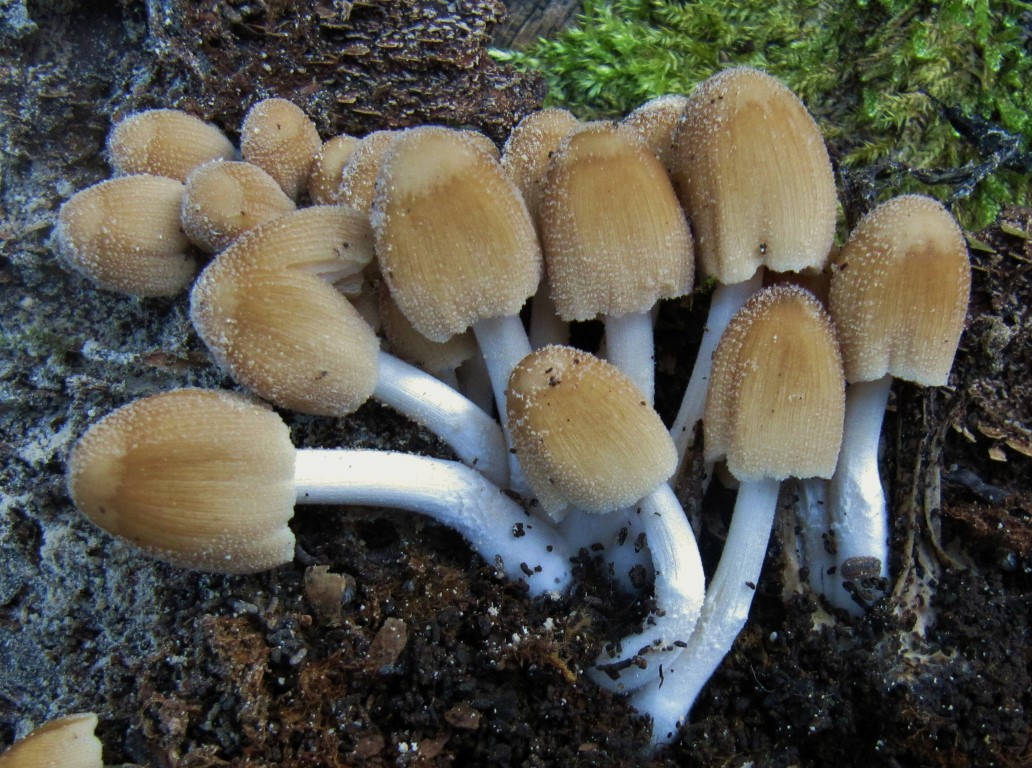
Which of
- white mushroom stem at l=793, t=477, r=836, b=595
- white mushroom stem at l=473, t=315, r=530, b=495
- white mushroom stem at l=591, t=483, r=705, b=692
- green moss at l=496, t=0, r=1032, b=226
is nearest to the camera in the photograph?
white mushroom stem at l=591, t=483, r=705, b=692

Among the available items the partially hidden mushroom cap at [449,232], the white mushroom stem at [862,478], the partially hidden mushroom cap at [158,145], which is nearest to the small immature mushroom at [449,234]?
the partially hidden mushroom cap at [449,232]

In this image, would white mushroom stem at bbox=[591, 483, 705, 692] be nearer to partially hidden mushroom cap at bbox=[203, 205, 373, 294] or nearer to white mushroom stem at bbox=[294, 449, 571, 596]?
white mushroom stem at bbox=[294, 449, 571, 596]

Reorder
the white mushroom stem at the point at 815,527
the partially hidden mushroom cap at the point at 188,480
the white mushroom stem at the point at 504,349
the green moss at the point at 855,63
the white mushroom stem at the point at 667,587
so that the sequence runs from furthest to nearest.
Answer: the green moss at the point at 855,63 < the white mushroom stem at the point at 815,527 < the white mushroom stem at the point at 504,349 < the white mushroom stem at the point at 667,587 < the partially hidden mushroom cap at the point at 188,480

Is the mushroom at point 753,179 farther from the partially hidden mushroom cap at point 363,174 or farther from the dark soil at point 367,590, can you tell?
the partially hidden mushroom cap at point 363,174

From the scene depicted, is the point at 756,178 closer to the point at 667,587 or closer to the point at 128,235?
the point at 667,587

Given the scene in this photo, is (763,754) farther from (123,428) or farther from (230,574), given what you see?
(123,428)

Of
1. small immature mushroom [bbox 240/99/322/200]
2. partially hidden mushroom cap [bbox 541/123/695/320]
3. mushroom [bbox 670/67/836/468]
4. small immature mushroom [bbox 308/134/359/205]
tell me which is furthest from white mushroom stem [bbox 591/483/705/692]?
small immature mushroom [bbox 240/99/322/200]

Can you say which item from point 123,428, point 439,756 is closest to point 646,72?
point 123,428
